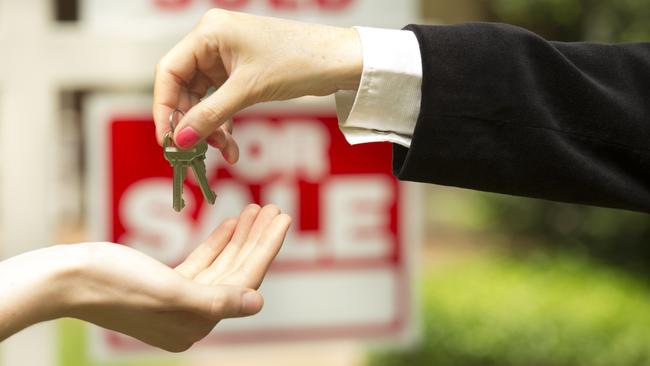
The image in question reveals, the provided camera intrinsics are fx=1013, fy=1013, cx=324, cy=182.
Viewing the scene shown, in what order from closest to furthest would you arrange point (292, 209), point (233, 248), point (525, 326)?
point (233, 248) → point (292, 209) → point (525, 326)

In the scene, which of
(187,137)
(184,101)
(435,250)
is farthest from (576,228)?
(187,137)

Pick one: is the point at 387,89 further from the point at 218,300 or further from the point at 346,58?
the point at 218,300

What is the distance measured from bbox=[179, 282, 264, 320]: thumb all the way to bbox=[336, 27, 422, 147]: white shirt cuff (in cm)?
34

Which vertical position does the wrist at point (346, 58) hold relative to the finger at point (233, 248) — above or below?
above

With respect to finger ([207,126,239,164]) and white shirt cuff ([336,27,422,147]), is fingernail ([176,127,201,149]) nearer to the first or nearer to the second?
finger ([207,126,239,164])

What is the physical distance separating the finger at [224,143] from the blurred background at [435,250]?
5.27ft

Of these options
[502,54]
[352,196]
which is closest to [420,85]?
[502,54]

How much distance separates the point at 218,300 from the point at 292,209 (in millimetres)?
1935

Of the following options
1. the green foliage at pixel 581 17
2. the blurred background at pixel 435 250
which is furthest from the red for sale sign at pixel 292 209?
the green foliage at pixel 581 17

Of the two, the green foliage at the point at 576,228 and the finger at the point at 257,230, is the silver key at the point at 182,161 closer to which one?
the finger at the point at 257,230

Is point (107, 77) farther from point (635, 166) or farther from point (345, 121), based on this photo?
point (635, 166)

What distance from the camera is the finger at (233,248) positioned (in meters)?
1.52

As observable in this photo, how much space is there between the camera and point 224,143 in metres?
1.59

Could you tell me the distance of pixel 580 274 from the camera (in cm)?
498
